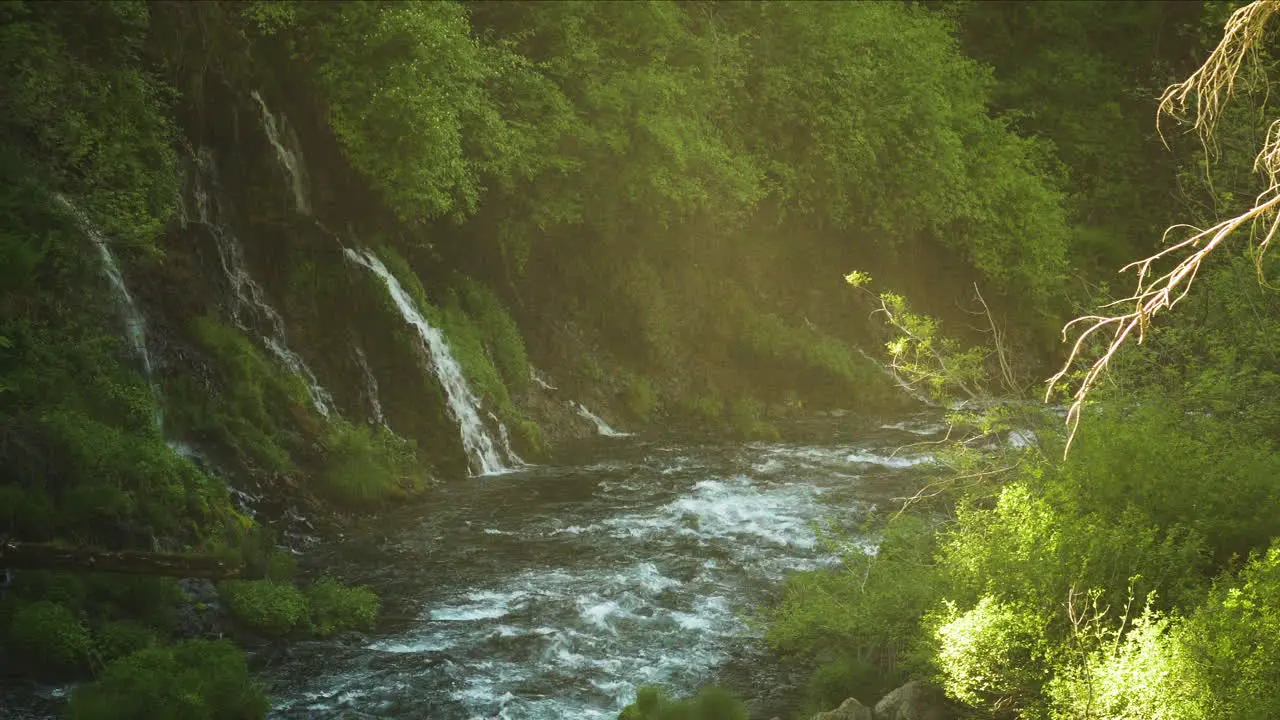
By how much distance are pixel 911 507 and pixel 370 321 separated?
864 cm

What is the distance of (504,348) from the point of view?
70.4ft

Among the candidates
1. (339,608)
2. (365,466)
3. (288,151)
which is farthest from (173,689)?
(288,151)

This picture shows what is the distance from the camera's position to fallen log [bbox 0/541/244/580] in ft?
25.5

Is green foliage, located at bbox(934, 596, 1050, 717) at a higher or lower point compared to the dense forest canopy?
lower

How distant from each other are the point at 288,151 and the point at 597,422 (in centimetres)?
797

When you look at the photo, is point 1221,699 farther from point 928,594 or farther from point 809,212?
point 809,212

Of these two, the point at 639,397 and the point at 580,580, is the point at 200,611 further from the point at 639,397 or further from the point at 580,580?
the point at 639,397

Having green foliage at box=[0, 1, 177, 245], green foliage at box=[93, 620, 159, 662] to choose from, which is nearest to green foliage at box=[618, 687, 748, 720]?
green foliage at box=[93, 620, 159, 662]

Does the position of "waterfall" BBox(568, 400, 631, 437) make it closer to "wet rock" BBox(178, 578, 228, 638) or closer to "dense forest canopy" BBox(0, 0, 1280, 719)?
"dense forest canopy" BBox(0, 0, 1280, 719)

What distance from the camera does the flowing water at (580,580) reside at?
31.1 feet

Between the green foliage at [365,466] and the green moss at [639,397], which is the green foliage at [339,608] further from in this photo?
the green moss at [639,397]

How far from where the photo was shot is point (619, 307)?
25250 millimetres

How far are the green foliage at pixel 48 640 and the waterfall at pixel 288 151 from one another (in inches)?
402

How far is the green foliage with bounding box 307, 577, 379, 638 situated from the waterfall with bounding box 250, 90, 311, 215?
335 inches
